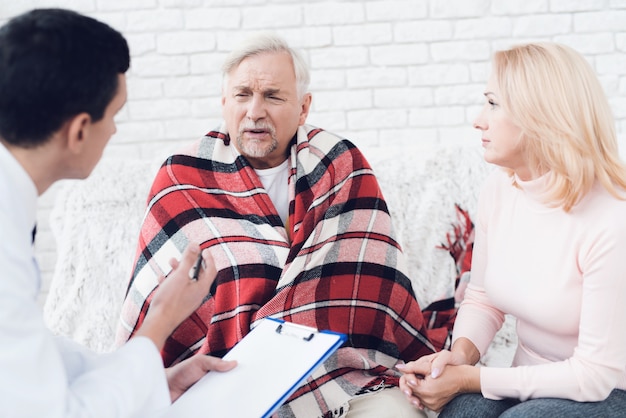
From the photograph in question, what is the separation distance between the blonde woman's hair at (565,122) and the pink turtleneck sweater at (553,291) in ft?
0.17

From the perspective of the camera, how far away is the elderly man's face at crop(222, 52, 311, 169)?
1.89 meters

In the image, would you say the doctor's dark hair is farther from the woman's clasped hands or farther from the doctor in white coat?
the woman's clasped hands

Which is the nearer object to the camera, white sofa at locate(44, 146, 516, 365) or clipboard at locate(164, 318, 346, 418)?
clipboard at locate(164, 318, 346, 418)

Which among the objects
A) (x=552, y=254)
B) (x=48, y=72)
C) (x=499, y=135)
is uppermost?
(x=48, y=72)

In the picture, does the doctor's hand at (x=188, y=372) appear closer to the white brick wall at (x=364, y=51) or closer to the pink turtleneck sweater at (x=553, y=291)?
the pink turtleneck sweater at (x=553, y=291)

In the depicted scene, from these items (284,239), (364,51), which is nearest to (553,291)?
(284,239)

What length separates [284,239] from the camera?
5.93 feet

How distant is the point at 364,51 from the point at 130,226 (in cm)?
124

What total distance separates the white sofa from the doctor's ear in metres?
1.16

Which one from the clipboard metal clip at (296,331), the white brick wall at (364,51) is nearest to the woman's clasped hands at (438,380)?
the clipboard metal clip at (296,331)

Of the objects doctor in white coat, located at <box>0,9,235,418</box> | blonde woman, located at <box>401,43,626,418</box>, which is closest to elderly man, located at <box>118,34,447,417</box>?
blonde woman, located at <box>401,43,626,418</box>

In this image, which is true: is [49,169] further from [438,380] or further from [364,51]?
[364,51]

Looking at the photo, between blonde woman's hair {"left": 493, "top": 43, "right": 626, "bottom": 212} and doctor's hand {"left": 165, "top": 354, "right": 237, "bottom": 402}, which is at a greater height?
blonde woman's hair {"left": 493, "top": 43, "right": 626, "bottom": 212}

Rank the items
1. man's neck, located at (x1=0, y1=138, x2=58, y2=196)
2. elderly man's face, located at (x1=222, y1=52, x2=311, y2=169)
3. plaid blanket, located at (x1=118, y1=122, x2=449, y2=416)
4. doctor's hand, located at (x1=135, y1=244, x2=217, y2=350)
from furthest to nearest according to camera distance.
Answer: elderly man's face, located at (x1=222, y1=52, x2=311, y2=169) → plaid blanket, located at (x1=118, y1=122, x2=449, y2=416) → doctor's hand, located at (x1=135, y1=244, x2=217, y2=350) → man's neck, located at (x1=0, y1=138, x2=58, y2=196)
